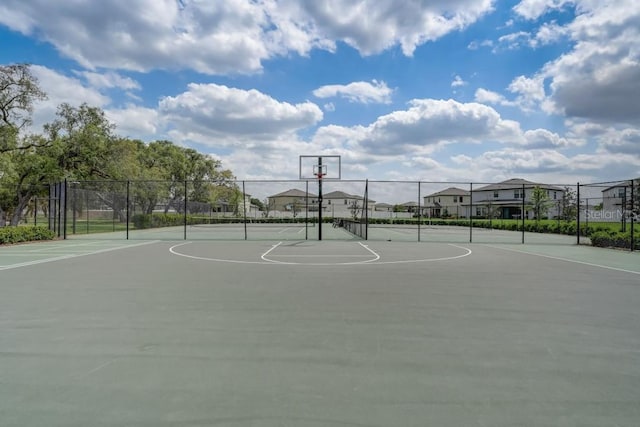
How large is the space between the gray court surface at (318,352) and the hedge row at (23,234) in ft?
36.2

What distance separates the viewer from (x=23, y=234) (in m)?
17.0

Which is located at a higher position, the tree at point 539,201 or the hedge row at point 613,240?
the tree at point 539,201

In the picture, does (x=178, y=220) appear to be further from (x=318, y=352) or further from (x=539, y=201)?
(x=318, y=352)

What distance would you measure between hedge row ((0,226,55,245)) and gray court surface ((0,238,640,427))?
11024mm

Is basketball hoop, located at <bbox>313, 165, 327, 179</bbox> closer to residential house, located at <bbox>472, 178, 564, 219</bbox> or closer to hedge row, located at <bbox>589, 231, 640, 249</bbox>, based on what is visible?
hedge row, located at <bbox>589, 231, 640, 249</bbox>

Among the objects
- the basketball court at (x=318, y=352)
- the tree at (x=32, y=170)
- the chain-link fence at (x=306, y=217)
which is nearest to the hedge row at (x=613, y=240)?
the chain-link fence at (x=306, y=217)

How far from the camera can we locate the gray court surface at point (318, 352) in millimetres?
2635

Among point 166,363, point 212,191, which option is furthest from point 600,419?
point 212,191

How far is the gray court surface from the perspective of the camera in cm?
263

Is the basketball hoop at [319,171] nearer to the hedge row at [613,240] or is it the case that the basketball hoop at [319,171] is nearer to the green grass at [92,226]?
the hedge row at [613,240]

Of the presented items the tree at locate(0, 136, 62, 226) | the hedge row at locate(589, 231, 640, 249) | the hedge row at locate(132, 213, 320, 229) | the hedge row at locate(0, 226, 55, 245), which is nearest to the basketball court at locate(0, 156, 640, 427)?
the hedge row at locate(589, 231, 640, 249)

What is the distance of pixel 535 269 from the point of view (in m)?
9.67

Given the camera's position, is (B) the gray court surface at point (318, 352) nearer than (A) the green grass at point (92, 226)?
Yes

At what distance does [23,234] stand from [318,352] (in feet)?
60.8
